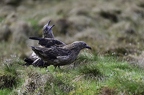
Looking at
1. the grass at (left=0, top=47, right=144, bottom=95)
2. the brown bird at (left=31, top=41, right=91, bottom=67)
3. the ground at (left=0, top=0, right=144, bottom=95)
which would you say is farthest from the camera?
the brown bird at (left=31, top=41, right=91, bottom=67)

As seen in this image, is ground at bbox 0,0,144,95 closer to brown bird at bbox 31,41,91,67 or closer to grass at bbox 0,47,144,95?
grass at bbox 0,47,144,95

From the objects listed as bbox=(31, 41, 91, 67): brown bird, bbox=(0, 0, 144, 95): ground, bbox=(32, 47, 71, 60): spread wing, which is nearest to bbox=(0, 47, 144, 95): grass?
bbox=(0, 0, 144, 95): ground

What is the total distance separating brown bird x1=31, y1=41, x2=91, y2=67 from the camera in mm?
10767

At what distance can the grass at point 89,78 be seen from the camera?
9164 millimetres

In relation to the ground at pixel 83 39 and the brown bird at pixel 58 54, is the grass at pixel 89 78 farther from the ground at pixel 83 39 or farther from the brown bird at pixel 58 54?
the brown bird at pixel 58 54

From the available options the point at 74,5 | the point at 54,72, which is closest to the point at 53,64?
the point at 54,72

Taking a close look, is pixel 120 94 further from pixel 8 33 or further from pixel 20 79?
pixel 8 33

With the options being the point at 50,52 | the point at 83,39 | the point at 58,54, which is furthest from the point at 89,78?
the point at 83,39

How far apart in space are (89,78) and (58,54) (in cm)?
117

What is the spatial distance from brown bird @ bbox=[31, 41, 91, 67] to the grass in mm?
205

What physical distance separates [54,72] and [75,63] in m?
1.58

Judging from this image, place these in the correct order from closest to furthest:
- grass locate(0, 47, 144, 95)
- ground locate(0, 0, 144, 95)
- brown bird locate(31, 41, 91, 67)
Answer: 1. grass locate(0, 47, 144, 95)
2. ground locate(0, 0, 144, 95)
3. brown bird locate(31, 41, 91, 67)

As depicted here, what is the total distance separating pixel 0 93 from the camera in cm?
984

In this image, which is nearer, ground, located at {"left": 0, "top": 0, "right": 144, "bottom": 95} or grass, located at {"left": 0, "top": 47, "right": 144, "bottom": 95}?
grass, located at {"left": 0, "top": 47, "right": 144, "bottom": 95}
